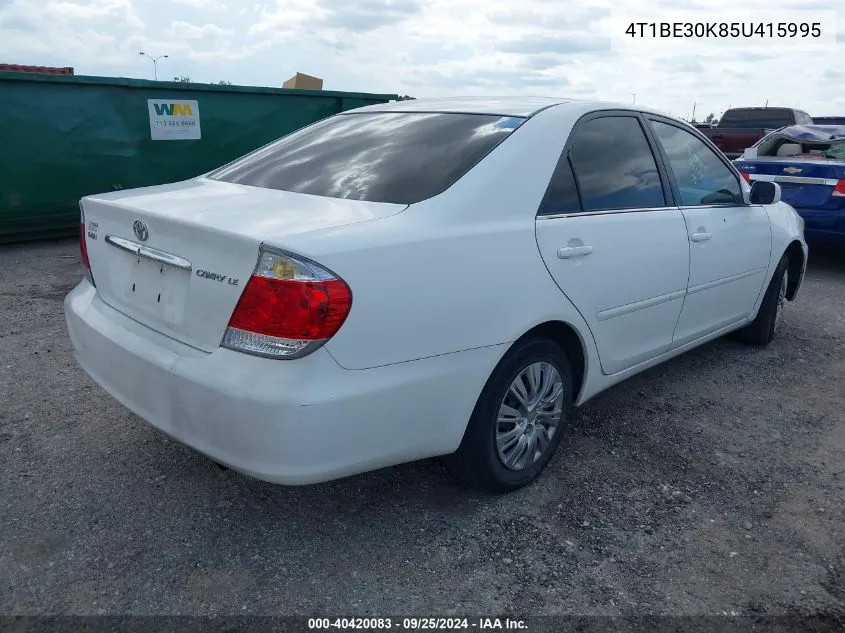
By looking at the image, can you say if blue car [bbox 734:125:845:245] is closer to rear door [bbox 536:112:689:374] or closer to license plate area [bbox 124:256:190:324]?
rear door [bbox 536:112:689:374]

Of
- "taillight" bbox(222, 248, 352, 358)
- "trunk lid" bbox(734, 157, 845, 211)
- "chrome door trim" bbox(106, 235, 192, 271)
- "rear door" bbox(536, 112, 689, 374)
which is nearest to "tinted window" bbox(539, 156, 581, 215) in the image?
"rear door" bbox(536, 112, 689, 374)

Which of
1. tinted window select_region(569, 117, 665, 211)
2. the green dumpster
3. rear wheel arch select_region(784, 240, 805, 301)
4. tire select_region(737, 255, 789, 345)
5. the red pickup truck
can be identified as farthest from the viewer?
the red pickup truck

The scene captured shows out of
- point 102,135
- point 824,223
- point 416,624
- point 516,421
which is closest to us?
point 416,624

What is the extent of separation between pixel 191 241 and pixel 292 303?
19.5 inches

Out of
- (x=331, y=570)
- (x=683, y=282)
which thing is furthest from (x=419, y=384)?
(x=683, y=282)

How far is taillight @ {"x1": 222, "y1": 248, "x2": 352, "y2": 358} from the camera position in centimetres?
215

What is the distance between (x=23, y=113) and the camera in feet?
24.5

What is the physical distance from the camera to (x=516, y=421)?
2.90 metres

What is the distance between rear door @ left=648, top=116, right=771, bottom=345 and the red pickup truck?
Answer: 985cm

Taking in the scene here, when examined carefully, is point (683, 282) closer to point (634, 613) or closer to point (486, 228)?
point (486, 228)

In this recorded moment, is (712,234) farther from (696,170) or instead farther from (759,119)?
(759,119)

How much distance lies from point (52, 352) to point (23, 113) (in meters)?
4.23

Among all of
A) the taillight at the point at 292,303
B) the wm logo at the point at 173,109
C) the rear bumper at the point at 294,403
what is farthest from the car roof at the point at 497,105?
the wm logo at the point at 173,109

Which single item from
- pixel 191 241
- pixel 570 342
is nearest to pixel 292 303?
pixel 191 241
